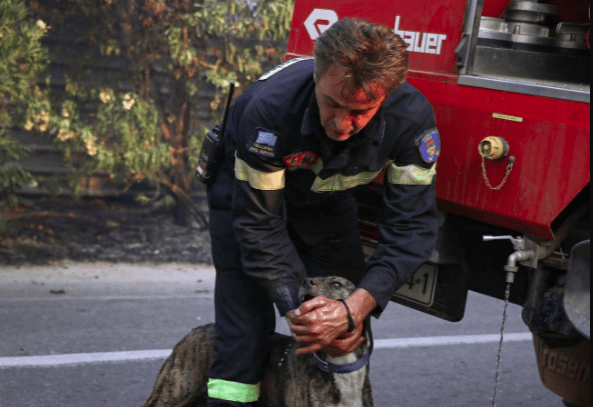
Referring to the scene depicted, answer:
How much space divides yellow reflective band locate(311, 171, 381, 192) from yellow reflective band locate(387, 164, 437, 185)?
0.07 m

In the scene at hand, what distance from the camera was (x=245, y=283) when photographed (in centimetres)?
298

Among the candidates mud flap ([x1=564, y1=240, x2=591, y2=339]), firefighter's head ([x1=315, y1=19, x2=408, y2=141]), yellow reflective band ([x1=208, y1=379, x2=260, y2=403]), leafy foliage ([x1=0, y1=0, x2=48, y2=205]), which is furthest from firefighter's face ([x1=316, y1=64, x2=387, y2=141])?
leafy foliage ([x1=0, y1=0, x2=48, y2=205])

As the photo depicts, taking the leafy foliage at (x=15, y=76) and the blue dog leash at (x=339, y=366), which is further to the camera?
the leafy foliage at (x=15, y=76)

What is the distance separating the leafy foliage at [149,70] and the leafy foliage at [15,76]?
0.19m

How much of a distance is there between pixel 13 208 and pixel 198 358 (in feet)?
14.7

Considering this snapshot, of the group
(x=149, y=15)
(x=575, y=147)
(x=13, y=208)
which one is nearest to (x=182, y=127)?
(x=149, y=15)

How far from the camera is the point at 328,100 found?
8.20 feet

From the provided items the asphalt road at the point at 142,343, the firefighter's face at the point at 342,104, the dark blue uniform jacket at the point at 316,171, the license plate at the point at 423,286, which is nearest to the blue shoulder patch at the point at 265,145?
the dark blue uniform jacket at the point at 316,171

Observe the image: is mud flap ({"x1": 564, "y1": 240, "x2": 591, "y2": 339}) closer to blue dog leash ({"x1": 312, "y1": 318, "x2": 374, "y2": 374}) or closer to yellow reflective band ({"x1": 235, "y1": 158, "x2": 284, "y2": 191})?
blue dog leash ({"x1": 312, "y1": 318, "x2": 374, "y2": 374})

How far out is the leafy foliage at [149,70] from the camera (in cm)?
691

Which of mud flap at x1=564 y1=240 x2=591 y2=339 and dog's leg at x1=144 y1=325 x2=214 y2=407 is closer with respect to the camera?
mud flap at x1=564 y1=240 x2=591 y2=339

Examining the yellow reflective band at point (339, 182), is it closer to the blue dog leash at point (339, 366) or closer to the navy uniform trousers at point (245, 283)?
the navy uniform trousers at point (245, 283)

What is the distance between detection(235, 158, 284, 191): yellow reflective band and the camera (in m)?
2.72

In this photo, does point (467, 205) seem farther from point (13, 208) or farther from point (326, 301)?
point (13, 208)
